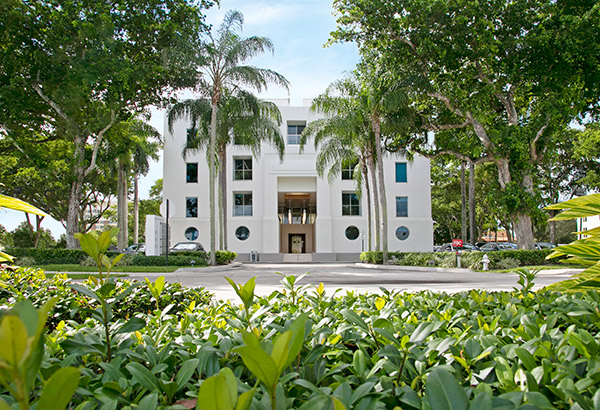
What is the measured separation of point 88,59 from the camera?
20.9m

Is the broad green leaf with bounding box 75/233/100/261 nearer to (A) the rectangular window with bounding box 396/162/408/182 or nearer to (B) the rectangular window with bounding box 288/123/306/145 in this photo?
(B) the rectangular window with bounding box 288/123/306/145

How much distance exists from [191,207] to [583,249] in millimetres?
36627

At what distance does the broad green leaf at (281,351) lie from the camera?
79 cm

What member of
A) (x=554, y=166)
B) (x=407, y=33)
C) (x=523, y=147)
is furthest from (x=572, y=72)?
(x=554, y=166)

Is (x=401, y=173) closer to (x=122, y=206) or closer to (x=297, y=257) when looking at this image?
(x=297, y=257)

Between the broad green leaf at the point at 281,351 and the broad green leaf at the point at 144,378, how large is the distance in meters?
0.62

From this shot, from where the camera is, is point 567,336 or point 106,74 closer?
point 567,336

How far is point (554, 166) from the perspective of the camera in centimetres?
3878

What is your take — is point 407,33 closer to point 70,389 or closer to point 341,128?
point 341,128

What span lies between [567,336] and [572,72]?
78.4ft

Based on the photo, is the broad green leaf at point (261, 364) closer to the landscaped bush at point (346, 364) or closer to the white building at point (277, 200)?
the landscaped bush at point (346, 364)

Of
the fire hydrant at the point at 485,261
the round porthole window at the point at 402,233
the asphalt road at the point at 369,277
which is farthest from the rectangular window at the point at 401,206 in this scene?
the fire hydrant at the point at 485,261

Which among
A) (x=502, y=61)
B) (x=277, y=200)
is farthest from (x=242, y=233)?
(x=502, y=61)

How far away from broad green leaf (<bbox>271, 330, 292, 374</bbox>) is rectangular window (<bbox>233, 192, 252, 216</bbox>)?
3732 centimetres
